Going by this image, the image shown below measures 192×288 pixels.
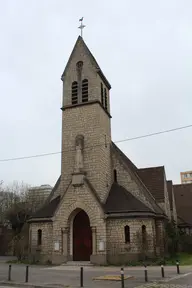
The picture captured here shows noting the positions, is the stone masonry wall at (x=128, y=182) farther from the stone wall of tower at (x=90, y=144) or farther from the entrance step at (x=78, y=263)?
the entrance step at (x=78, y=263)

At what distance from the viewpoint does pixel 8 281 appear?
1502cm

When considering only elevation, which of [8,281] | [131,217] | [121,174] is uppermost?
[121,174]

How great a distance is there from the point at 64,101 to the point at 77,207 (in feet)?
33.1

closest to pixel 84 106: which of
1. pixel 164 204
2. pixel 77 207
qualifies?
pixel 77 207

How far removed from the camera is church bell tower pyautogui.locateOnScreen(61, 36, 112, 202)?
1056 inches

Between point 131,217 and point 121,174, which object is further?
point 121,174

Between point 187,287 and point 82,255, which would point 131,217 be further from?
point 187,287

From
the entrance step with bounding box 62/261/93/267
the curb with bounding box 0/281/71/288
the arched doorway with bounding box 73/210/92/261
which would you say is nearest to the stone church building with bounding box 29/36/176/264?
the arched doorway with bounding box 73/210/92/261

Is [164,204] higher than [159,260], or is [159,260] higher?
[164,204]

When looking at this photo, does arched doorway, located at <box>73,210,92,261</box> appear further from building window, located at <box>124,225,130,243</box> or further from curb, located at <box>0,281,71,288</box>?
curb, located at <box>0,281,71,288</box>

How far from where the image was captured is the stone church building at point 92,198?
79.7 feet

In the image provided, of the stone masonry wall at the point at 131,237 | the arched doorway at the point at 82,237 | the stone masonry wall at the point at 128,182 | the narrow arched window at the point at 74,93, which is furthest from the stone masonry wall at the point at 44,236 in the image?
the narrow arched window at the point at 74,93

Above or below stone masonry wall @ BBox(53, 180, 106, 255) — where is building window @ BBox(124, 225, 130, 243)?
below

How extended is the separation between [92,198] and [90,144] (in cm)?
482
